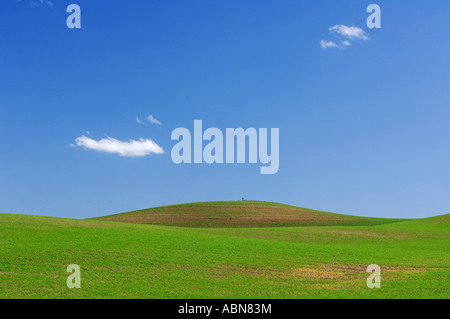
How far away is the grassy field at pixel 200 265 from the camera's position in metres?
22.8

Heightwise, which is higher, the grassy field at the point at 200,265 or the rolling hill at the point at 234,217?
the rolling hill at the point at 234,217

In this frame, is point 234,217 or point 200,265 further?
point 234,217

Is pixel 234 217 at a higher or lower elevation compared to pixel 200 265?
higher

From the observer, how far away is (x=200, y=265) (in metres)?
29.4

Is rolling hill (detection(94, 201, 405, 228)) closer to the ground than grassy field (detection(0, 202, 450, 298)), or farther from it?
farther from it

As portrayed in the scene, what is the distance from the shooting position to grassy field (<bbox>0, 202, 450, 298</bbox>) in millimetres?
22766

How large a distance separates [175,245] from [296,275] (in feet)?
41.5

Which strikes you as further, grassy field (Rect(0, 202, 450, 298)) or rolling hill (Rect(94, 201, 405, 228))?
rolling hill (Rect(94, 201, 405, 228))

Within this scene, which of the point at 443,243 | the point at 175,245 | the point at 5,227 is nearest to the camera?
the point at 175,245
